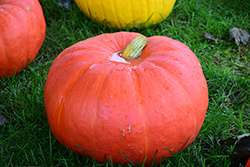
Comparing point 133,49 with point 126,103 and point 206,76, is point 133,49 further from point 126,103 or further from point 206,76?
point 206,76

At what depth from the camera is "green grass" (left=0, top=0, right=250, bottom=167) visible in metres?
1.94

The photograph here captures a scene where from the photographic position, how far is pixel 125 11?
2869mm

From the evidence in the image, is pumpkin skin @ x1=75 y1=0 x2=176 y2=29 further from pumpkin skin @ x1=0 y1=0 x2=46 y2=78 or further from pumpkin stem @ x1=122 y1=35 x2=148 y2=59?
pumpkin stem @ x1=122 y1=35 x2=148 y2=59

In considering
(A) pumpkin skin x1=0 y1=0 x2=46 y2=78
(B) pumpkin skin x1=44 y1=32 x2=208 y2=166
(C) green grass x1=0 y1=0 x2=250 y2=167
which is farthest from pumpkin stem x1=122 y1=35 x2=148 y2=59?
(A) pumpkin skin x1=0 y1=0 x2=46 y2=78

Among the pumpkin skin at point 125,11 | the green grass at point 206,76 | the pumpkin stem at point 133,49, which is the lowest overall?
the green grass at point 206,76

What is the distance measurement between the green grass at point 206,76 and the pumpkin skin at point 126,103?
23cm

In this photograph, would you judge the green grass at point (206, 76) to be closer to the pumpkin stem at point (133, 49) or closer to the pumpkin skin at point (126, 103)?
the pumpkin skin at point (126, 103)

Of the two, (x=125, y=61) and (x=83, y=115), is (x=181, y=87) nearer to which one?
(x=125, y=61)

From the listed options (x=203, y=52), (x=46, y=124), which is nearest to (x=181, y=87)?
(x=46, y=124)

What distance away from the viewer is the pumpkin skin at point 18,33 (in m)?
2.40

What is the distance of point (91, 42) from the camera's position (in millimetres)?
1985

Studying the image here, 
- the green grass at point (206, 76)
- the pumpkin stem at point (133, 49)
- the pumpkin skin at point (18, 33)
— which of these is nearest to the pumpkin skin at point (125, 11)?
the green grass at point (206, 76)

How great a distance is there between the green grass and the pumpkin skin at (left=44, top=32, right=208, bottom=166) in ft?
0.75

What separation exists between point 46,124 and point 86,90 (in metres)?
0.73
